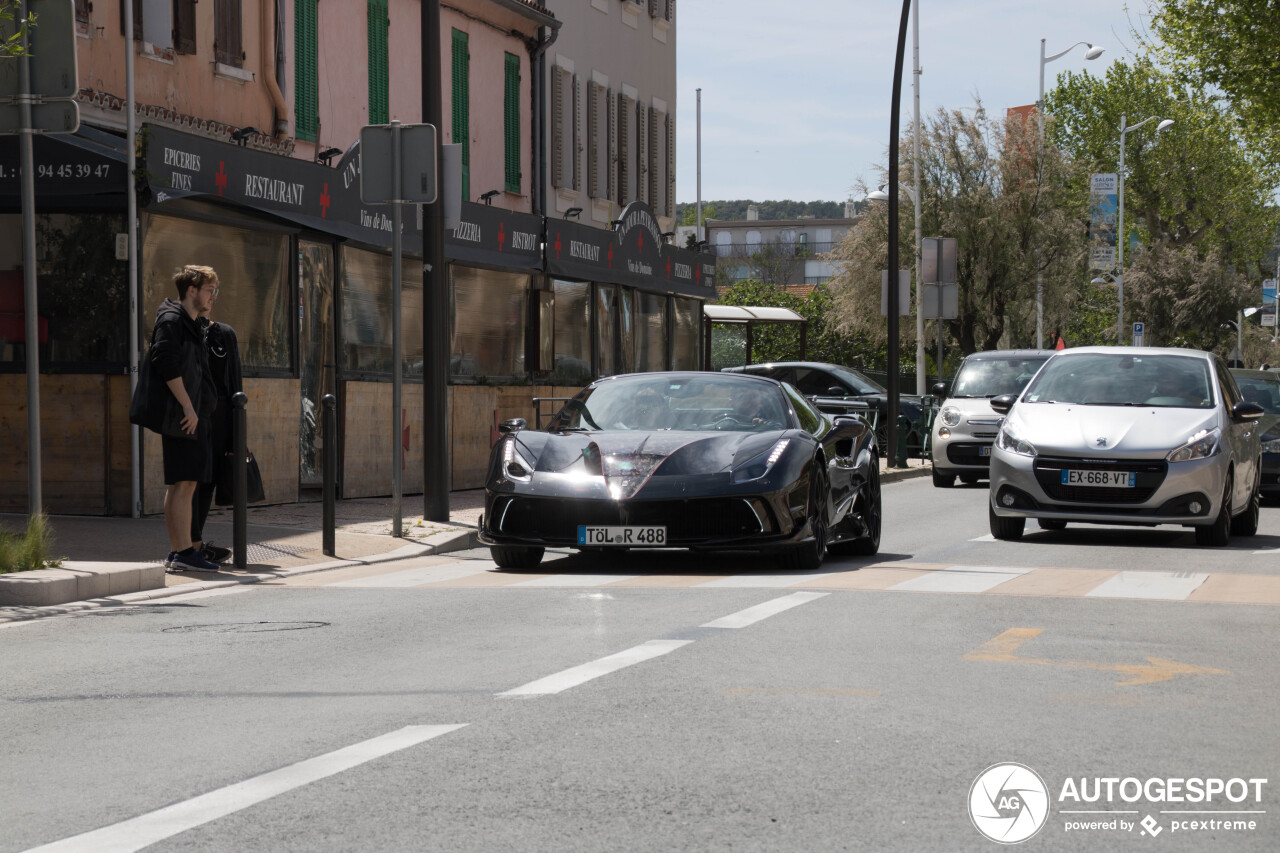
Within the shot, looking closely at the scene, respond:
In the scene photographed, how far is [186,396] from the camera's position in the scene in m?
11.7

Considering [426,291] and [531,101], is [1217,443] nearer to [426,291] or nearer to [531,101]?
[426,291]

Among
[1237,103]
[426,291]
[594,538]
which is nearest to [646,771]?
[594,538]

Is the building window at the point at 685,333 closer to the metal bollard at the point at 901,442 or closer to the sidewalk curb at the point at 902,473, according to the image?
the metal bollard at the point at 901,442

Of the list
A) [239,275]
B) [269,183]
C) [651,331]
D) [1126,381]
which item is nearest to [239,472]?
[239,275]

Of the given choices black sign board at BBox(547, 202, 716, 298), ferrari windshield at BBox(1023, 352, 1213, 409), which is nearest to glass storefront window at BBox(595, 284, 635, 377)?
black sign board at BBox(547, 202, 716, 298)

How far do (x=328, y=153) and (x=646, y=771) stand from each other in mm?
17129

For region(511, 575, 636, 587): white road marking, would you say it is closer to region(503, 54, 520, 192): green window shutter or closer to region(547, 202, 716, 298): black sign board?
region(547, 202, 716, 298): black sign board

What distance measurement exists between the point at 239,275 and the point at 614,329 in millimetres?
11264

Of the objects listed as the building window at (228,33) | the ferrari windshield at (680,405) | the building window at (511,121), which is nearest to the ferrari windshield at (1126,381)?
the ferrari windshield at (680,405)

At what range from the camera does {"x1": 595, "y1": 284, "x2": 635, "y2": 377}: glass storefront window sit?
27.7 meters

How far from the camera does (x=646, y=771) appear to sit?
5.50 metres

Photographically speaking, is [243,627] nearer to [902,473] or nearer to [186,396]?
[186,396]

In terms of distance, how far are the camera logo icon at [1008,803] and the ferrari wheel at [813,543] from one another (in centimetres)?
659

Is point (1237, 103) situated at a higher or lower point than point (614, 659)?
higher
